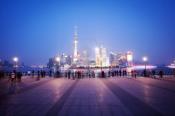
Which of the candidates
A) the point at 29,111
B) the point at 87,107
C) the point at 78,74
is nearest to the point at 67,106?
the point at 87,107

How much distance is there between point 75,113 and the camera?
1355cm

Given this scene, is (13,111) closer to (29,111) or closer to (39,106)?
(29,111)

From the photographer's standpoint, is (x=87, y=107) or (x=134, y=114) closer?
(x=134, y=114)

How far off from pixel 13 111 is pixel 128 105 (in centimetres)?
580

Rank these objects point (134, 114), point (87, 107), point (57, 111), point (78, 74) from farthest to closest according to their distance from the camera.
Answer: point (78, 74) < point (87, 107) < point (57, 111) < point (134, 114)

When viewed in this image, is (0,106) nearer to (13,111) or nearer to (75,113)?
(13,111)

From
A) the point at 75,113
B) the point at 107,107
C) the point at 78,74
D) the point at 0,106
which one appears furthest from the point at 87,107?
the point at 78,74

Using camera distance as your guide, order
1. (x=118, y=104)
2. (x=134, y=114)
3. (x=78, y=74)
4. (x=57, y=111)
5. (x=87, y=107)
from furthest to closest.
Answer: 1. (x=78, y=74)
2. (x=118, y=104)
3. (x=87, y=107)
4. (x=57, y=111)
5. (x=134, y=114)

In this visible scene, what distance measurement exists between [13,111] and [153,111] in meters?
6.30

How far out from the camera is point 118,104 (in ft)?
54.2

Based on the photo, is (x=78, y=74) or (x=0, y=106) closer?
(x=0, y=106)

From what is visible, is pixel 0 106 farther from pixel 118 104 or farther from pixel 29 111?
pixel 118 104

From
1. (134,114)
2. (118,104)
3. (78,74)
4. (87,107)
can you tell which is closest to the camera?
(134,114)

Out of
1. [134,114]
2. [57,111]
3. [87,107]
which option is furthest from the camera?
[87,107]
